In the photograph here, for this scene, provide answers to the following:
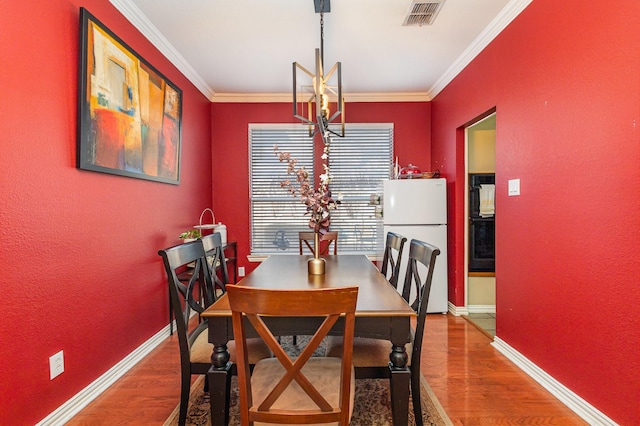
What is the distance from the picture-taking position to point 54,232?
178 centimetres

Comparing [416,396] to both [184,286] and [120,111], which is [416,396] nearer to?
[184,286]

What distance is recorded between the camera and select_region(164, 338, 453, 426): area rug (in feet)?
5.91

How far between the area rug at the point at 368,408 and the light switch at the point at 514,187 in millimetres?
1486

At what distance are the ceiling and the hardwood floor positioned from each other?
2.52m

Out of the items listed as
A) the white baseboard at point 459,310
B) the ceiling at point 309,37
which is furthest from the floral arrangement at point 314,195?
the white baseboard at point 459,310

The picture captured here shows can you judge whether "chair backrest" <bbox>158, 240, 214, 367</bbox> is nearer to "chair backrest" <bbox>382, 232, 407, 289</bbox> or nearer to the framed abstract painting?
the framed abstract painting

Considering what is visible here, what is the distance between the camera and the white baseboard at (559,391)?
177 cm

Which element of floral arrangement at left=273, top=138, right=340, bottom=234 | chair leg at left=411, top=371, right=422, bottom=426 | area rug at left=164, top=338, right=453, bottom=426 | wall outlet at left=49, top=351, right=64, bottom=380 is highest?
floral arrangement at left=273, top=138, right=340, bottom=234

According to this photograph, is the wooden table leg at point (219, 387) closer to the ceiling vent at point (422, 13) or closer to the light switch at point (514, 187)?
the light switch at point (514, 187)

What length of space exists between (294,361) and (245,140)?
3610 millimetres

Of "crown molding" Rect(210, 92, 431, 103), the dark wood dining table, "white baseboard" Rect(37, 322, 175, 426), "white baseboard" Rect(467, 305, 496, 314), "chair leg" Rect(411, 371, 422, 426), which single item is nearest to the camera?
the dark wood dining table

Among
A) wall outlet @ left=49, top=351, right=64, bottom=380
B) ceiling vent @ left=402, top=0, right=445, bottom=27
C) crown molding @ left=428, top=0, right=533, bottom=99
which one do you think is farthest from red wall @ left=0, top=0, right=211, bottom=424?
crown molding @ left=428, top=0, right=533, bottom=99

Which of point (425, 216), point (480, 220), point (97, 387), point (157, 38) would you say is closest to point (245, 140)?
point (157, 38)

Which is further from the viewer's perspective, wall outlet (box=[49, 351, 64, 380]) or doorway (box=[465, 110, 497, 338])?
doorway (box=[465, 110, 497, 338])
